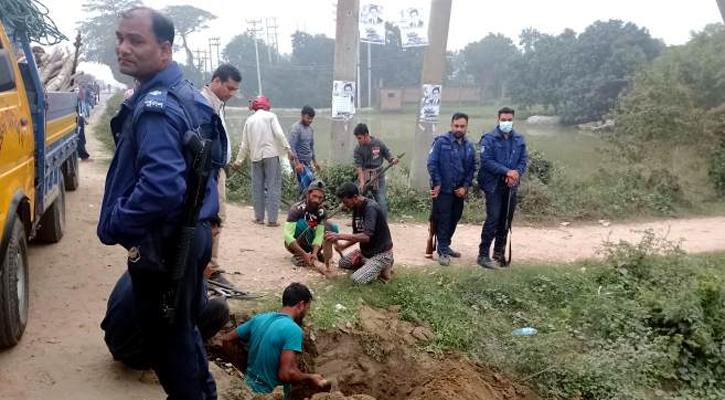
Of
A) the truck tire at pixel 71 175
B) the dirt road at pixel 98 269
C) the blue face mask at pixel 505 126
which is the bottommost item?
the dirt road at pixel 98 269

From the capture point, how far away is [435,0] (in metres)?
9.91

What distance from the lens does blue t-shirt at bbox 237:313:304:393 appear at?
12.2ft

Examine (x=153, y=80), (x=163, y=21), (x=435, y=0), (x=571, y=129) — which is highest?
(x=435, y=0)

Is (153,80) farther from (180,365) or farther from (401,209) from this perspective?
(401,209)

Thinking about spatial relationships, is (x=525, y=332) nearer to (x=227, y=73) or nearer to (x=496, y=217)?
(x=496, y=217)

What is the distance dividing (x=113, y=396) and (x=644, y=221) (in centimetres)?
903

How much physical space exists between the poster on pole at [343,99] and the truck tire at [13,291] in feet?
22.6

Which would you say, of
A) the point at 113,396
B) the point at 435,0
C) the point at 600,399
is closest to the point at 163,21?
the point at 113,396

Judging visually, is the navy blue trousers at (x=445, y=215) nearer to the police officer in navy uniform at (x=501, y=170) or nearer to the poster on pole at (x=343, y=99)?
the police officer in navy uniform at (x=501, y=170)

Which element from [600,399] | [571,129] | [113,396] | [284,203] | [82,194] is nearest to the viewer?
[113,396]

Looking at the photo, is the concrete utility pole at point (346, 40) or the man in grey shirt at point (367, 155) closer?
the man in grey shirt at point (367, 155)

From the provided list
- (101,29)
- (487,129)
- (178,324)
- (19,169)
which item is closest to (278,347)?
(178,324)

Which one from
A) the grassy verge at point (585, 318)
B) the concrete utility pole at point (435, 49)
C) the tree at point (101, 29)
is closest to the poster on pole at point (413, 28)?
the concrete utility pole at point (435, 49)

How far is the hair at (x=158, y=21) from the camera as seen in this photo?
8.08 feet
